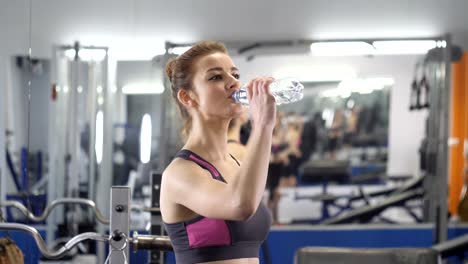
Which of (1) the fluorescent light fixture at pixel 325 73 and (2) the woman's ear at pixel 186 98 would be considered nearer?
(2) the woman's ear at pixel 186 98

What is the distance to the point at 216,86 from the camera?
1144 millimetres

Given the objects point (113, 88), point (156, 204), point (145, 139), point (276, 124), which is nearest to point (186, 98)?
point (156, 204)

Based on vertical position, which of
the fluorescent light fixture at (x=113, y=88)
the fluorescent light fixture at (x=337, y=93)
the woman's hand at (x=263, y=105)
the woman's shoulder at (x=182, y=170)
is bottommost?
the woman's shoulder at (x=182, y=170)

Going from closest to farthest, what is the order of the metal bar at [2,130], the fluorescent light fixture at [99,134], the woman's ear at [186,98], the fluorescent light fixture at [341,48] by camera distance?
the woman's ear at [186,98], the metal bar at [2,130], the fluorescent light fixture at [99,134], the fluorescent light fixture at [341,48]

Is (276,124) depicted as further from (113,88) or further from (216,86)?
(216,86)

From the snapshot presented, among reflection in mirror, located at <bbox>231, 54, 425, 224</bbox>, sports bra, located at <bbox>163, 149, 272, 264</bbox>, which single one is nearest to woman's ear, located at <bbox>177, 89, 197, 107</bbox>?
sports bra, located at <bbox>163, 149, 272, 264</bbox>

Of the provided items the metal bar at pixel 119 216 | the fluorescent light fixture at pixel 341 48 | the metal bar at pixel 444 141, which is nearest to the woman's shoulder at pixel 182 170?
the metal bar at pixel 119 216

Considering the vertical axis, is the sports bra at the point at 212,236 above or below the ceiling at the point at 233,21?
below

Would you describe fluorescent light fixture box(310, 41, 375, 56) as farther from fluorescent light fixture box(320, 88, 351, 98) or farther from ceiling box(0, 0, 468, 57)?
fluorescent light fixture box(320, 88, 351, 98)

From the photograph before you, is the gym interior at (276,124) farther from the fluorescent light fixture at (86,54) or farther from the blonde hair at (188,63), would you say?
the blonde hair at (188,63)

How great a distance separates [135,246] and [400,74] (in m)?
3.36

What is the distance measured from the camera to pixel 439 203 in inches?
163

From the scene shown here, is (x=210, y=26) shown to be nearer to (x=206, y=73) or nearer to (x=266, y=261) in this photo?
(x=266, y=261)

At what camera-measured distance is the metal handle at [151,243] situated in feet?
5.08
